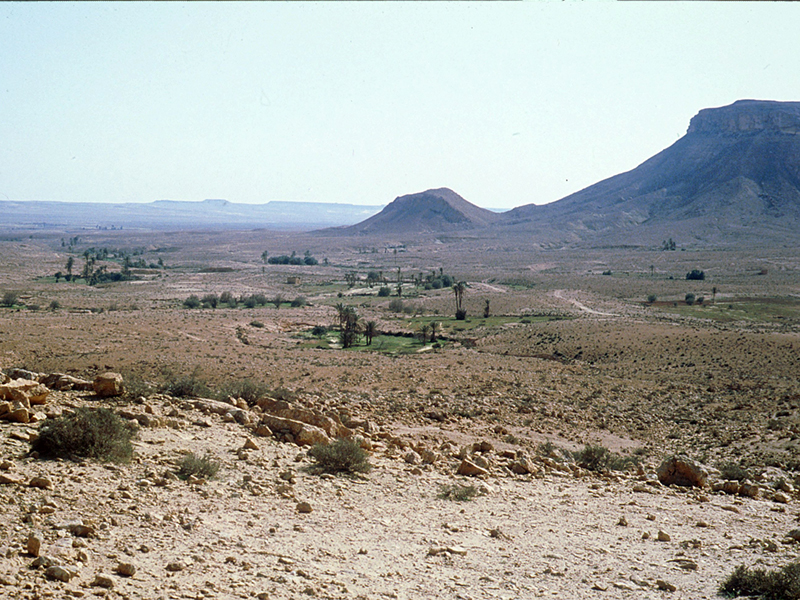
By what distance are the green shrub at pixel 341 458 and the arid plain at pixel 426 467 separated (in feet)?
0.84

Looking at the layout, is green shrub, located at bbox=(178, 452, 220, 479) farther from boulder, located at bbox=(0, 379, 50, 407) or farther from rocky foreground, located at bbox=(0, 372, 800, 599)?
boulder, located at bbox=(0, 379, 50, 407)

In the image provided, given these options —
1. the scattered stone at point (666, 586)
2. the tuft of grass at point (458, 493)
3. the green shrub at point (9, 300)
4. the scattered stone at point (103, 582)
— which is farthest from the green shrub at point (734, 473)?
the green shrub at point (9, 300)

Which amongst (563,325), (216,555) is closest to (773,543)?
(216,555)

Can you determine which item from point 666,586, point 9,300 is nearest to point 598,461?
point 666,586

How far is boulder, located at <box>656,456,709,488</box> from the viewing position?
13.0 m

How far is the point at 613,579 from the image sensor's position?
7.95 m

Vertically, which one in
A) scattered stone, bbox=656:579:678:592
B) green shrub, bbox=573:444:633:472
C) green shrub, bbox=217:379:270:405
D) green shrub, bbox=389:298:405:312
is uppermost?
green shrub, bbox=217:379:270:405

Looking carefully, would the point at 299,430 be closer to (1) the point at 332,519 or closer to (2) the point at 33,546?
(1) the point at 332,519

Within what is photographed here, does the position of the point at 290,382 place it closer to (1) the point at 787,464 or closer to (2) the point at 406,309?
(1) the point at 787,464

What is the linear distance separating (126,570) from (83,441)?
340cm

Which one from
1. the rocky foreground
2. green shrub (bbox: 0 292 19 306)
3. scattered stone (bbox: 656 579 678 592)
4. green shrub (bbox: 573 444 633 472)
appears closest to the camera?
the rocky foreground

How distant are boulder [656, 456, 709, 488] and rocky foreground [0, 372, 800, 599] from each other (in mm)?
34

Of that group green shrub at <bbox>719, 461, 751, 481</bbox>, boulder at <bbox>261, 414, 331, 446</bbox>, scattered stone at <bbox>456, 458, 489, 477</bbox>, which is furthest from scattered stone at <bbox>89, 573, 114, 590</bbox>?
green shrub at <bbox>719, 461, 751, 481</bbox>

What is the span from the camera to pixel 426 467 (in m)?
12.0
